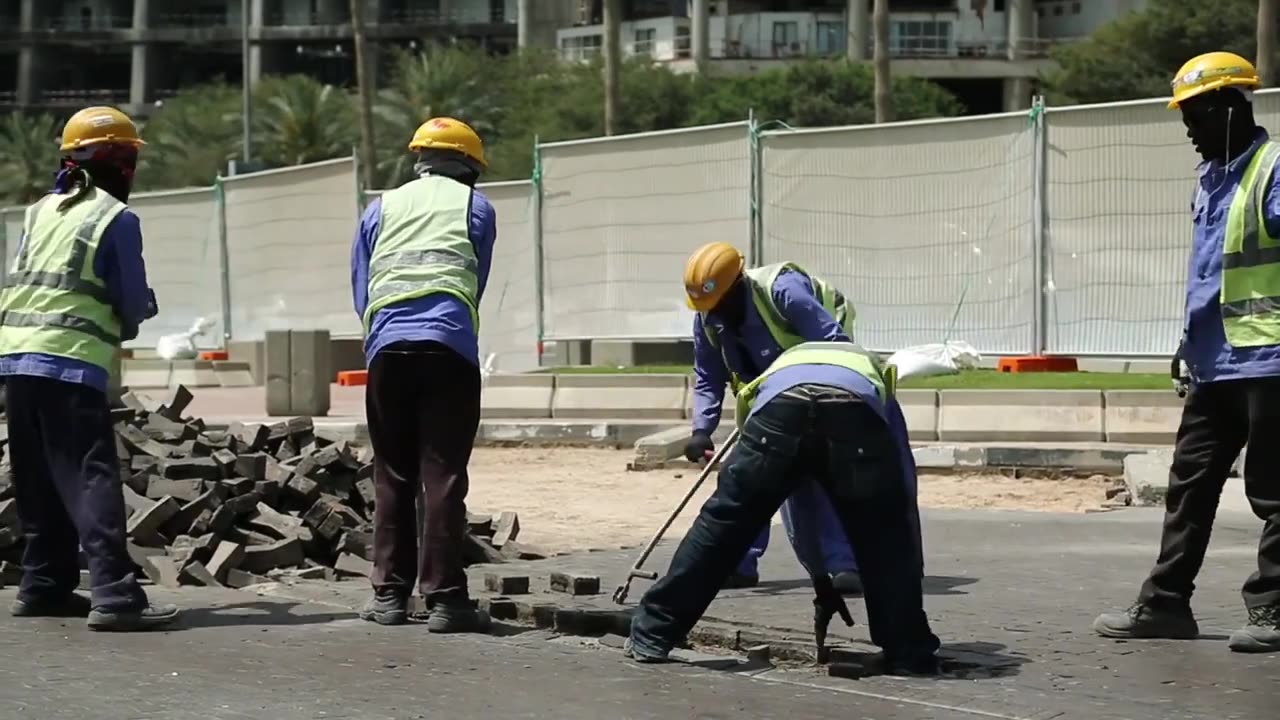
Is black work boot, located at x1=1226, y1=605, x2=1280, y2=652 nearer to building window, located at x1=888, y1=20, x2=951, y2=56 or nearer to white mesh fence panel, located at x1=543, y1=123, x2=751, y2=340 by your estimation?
white mesh fence panel, located at x1=543, y1=123, x2=751, y2=340

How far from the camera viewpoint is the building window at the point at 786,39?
85.6m

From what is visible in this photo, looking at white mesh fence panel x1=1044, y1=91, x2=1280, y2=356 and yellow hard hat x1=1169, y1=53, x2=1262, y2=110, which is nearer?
yellow hard hat x1=1169, y1=53, x2=1262, y2=110

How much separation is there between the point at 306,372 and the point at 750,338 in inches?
500

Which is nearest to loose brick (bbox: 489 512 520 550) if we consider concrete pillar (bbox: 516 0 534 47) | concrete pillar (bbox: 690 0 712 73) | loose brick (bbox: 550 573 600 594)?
loose brick (bbox: 550 573 600 594)

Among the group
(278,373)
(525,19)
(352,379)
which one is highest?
(525,19)

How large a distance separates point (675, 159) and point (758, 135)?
1.09 m

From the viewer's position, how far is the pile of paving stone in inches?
361

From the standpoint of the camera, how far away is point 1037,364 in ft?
57.8

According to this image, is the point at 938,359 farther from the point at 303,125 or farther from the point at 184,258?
the point at 303,125

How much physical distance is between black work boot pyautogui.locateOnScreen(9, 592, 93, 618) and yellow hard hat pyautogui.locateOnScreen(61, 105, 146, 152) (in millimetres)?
1771

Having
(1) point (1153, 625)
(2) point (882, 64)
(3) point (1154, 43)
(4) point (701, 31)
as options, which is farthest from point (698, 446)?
(4) point (701, 31)

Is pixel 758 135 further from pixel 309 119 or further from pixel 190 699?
pixel 309 119

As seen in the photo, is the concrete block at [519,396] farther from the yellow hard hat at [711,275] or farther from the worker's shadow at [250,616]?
the yellow hard hat at [711,275]

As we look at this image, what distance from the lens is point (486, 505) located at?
42.4 feet
